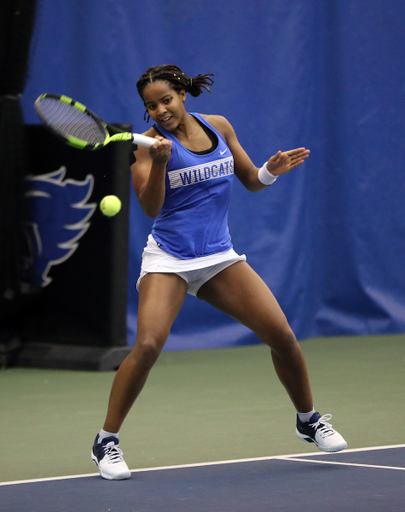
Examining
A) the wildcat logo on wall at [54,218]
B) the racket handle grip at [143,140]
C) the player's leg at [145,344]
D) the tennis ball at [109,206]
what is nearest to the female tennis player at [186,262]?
the player's leg at [145,344]

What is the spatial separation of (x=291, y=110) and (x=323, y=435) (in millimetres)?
3915

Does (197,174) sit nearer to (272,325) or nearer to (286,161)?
(286,161)

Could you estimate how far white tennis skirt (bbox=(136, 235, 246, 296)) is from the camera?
119 inches

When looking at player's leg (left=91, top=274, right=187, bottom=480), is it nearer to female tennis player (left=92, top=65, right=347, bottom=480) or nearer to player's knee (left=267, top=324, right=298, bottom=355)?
female tennis player (left=92, top=65, right=347, bottom=480)

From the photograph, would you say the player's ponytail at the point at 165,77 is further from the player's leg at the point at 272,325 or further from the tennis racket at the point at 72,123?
the player's leg at the point at 272,325

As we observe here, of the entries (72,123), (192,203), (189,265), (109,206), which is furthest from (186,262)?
(109,206)

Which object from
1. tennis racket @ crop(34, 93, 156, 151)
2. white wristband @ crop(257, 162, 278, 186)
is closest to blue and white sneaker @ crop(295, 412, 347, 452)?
white wristband @ crop(257, 162, 278, 186)

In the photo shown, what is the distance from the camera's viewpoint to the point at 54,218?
5.55m

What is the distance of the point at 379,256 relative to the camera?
700cm

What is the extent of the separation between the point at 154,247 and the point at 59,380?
2237 mm

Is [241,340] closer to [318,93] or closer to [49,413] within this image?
[318,93]

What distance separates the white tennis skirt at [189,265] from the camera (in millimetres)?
3031

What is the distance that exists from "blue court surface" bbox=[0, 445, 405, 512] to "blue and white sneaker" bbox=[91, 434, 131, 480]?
2 cm

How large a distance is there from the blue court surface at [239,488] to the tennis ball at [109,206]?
2.03m
